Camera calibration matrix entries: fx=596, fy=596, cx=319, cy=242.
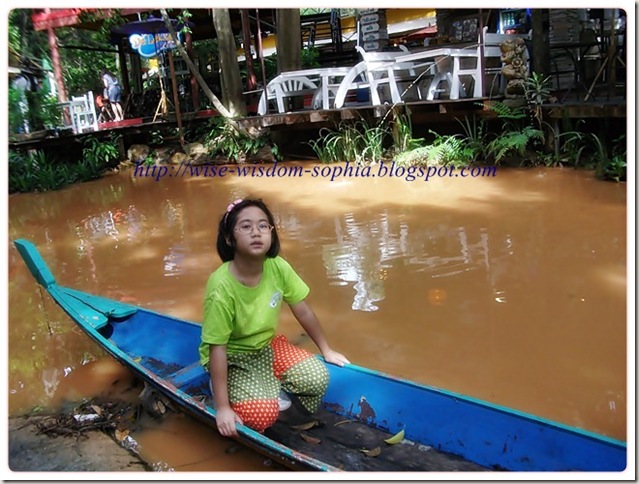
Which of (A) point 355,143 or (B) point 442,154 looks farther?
(A) point 355,143

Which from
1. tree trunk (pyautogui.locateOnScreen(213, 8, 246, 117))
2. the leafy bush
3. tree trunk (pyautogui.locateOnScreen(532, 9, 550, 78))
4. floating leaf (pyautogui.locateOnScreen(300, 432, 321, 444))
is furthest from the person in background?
floating leaf (pyautogui.locateOnScreen(300, 432, 321, 444))

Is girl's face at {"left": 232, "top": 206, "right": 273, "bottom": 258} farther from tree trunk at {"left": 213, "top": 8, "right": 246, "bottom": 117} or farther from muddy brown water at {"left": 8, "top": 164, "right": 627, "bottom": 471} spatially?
tree trunk at {"left": 213, "top": 8, "right": 246, "bottom": 117}

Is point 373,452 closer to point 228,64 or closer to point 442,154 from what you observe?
point 442,154

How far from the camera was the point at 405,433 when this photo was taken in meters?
2.41

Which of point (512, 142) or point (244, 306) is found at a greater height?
point (512, 142)

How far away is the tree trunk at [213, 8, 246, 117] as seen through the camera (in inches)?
431

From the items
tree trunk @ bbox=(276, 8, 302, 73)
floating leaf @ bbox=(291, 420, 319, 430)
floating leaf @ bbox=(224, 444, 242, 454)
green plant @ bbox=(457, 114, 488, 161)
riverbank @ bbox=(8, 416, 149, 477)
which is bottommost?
floating leaf @ bbox=(224, 444, 242, 454)

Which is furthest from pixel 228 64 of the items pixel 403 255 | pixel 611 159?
pixel 403 255

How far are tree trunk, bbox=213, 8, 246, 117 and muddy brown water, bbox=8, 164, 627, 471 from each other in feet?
12.5

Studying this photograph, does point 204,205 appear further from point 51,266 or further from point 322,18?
point 322,18

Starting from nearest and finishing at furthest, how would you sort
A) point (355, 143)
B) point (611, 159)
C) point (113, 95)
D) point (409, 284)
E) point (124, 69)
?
point (409, 284) < point (611, 159) < point (355, 143) < point (113, 95) < point (124, 69)

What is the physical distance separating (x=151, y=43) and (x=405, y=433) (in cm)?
1165

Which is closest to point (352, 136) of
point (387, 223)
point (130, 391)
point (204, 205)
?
point (204, 205)

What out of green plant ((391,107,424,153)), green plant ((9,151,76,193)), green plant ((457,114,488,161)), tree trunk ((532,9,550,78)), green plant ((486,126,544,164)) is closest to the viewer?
green plant ((486,126,544,164))
